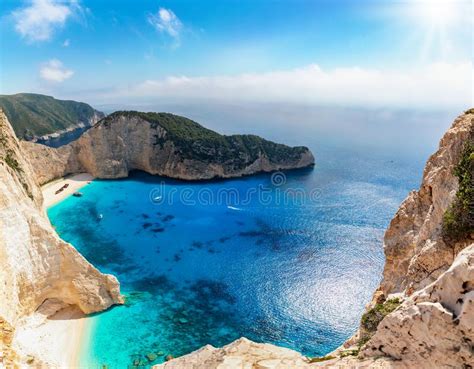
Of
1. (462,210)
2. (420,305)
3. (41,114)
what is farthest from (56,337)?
(41,114)

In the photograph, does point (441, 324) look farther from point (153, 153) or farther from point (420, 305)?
point (153, 153)

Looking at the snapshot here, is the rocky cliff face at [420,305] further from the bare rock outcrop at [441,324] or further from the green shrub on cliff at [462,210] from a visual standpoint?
the green shrub on cliff at [462,210]

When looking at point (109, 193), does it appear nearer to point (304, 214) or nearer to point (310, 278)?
point (304, 214)

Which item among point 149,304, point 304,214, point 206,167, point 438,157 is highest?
point 438,157

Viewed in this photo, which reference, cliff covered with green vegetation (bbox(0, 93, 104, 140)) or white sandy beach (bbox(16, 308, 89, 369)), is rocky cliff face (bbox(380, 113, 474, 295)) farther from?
cliff covered with green vegetation (bbox(0, 93, 104, 140))

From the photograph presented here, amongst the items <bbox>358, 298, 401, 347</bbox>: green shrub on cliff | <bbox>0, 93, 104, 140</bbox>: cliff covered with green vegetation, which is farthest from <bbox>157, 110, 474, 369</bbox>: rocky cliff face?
<bbox>0, 93, 104, 140</bbox>: cliff covered with green vegetation

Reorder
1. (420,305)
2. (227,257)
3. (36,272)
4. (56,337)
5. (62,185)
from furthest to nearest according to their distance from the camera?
(62,185) < (227,257) < (56,337) < (36,272) < (420,305)

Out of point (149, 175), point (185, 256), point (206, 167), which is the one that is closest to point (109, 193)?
point (149, 175)
